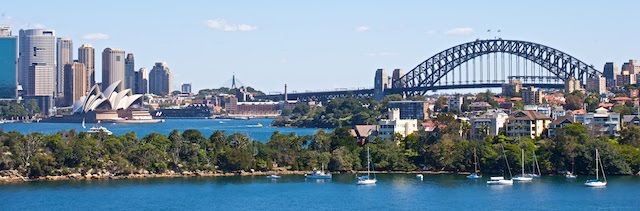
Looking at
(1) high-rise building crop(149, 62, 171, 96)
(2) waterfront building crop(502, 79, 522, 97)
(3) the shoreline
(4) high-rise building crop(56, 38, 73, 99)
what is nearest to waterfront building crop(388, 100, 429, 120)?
(2) waterfront building crop(502, 79, 522, 97)

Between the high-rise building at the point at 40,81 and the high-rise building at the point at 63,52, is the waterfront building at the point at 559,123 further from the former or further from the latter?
the high-rise building at the point at 63,52

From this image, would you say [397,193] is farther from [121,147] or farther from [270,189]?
[121,147]

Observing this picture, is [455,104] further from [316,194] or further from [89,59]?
[89,59]

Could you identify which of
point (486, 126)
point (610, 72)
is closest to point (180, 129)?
point (610, 72)

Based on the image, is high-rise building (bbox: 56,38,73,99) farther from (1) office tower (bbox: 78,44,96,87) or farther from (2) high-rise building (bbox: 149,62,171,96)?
(2) high-rise building (bbox: 149,62,171,96)

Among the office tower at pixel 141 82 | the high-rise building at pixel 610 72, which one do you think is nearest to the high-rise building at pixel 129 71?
the office tower at pixel 141 82

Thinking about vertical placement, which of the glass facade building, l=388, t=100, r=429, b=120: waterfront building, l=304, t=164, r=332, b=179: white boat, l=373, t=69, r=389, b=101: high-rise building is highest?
the glass facade building

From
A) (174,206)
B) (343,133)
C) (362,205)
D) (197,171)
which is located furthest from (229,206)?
(343,133)
